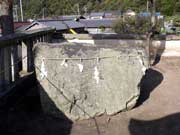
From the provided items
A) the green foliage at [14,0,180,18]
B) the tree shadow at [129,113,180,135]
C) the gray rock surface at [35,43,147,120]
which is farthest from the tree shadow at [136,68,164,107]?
the green foliage at [14,0,180,18]

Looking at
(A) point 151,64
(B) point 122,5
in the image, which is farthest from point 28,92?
(B) point 122,5

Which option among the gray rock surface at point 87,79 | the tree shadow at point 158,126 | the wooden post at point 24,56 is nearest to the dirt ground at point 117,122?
the tree shadow at point 158,126

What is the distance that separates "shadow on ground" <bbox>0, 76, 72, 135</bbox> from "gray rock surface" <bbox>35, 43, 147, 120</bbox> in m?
0.21

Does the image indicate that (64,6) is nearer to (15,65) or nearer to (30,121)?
(15,65)

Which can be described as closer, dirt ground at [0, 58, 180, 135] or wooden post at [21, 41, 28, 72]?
dirt ground at [0, 58, 180, 135]

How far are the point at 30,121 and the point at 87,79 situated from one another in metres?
1.20

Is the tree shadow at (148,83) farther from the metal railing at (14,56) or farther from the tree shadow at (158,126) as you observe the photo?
the metal railing at (14,56)

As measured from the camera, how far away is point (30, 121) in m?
6.73

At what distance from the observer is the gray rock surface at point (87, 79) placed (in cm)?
715

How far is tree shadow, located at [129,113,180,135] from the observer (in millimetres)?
6320

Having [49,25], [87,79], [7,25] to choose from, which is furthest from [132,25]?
[87,79]

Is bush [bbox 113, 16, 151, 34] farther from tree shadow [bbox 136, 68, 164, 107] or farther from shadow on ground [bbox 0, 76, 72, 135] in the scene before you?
shadow on ground [bbox 0, 76, 72, 135]

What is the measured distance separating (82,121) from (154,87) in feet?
7.58

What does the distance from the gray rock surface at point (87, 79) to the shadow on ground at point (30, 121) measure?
8.1 inches
